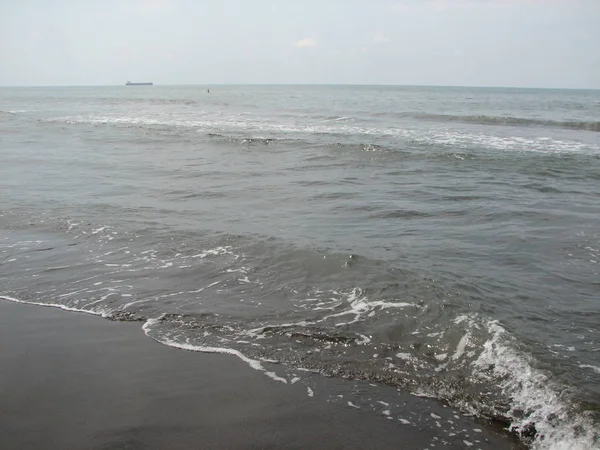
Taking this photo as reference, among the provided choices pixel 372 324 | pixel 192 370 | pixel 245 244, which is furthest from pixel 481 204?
pixel 192 370

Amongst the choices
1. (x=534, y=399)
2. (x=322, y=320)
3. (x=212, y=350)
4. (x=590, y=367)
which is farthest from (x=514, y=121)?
(x=212, y=350)

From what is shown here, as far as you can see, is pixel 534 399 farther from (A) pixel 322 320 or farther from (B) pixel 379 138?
(B) pixel 379 138

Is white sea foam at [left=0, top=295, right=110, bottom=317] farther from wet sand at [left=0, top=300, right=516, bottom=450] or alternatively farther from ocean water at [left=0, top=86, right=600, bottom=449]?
wet sand at [left=0, top=300, right=516, bottom=450]

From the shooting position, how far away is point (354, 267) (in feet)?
23.6

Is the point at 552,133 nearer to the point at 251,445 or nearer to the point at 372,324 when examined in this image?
the point at 372,324

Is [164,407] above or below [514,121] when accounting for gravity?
below

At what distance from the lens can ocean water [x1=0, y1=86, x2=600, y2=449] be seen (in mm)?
4641

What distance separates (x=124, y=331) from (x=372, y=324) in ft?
9.52

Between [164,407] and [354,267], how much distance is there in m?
3.83

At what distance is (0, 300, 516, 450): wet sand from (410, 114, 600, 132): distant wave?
30779 millimetres

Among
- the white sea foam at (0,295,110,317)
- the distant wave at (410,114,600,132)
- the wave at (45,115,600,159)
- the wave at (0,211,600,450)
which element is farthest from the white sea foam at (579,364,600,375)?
the distant wave at (410,114,600,132)

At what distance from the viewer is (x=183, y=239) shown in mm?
8555

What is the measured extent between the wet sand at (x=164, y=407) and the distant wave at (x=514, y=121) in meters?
30.8

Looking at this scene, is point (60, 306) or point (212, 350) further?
point (60, 306)
